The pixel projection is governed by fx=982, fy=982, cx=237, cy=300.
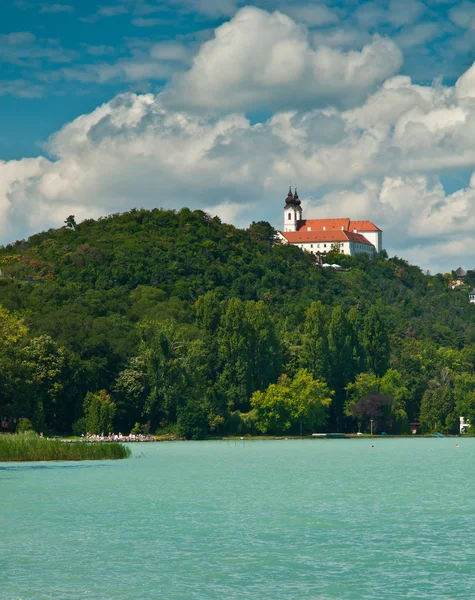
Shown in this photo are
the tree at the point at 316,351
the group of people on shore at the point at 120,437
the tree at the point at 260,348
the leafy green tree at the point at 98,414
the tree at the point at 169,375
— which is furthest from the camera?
the tree at the point at 316,351

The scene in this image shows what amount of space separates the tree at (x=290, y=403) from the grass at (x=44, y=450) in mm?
43845

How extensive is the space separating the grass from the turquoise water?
0.83 m

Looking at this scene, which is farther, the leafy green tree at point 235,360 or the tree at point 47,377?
the leafy green tree at point 235,360

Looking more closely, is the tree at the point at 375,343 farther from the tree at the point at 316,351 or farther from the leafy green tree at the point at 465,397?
the leafy green tree at the point at 465,397

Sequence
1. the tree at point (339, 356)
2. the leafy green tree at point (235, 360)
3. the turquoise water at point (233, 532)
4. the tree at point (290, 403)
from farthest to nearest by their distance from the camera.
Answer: the tree at point (339, 356) → the leafy green tree at point (235, 360) → the tree at point (290, 403) → the turquoise water at point (233, 532)

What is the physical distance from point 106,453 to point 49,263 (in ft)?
340

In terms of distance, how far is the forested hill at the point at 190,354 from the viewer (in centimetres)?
9369

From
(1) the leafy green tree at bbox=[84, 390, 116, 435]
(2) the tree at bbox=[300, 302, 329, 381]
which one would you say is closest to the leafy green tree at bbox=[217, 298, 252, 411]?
(2) the tree at bbox=[300, 302, 329, 381]

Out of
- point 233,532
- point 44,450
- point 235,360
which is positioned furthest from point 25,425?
point 233,532

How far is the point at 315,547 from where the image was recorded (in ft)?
102

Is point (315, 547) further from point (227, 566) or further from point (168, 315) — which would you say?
point (168, 315)

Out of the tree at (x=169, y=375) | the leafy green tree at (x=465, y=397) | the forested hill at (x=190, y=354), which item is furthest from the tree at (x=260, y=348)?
the leafy green tree at (x=465, y=397)

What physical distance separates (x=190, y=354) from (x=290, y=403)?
44.7 ft

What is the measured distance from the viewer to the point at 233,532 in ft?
112
